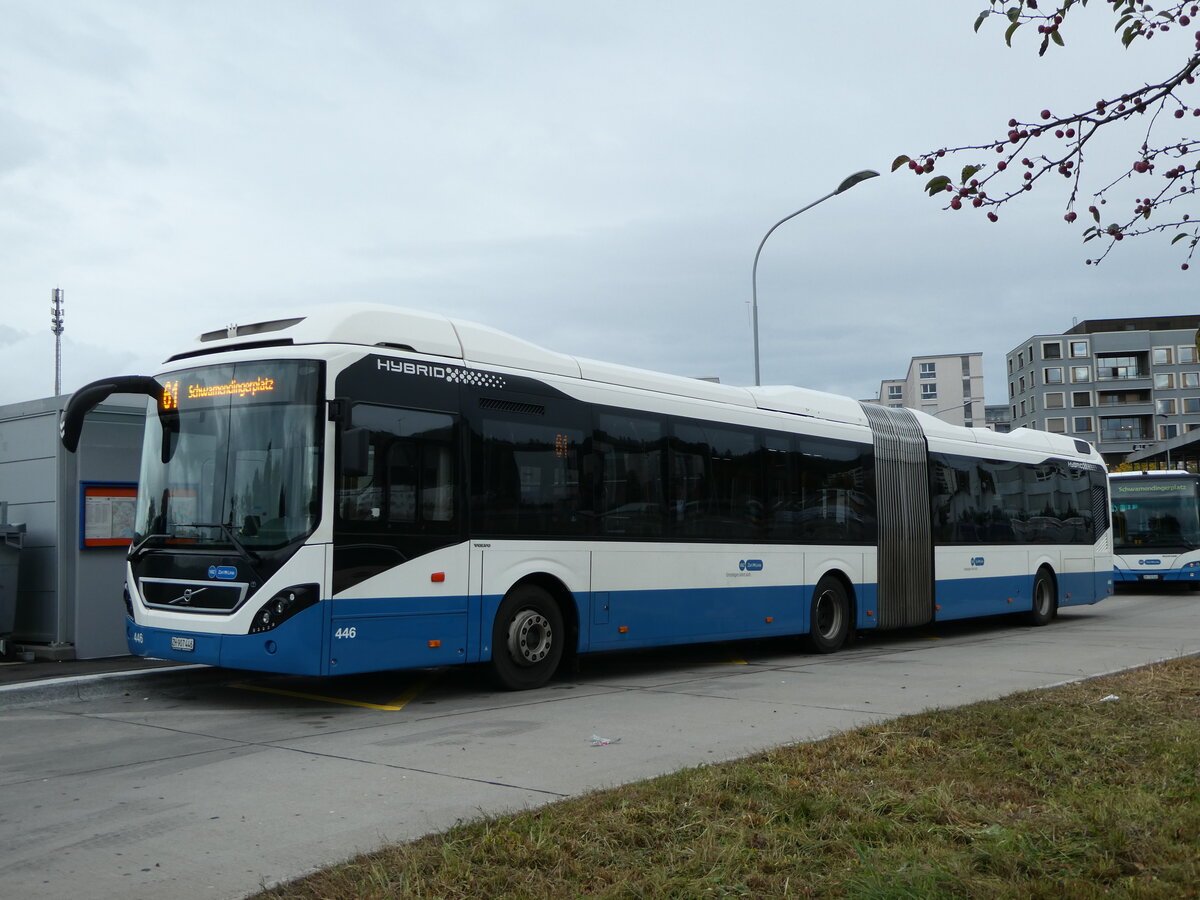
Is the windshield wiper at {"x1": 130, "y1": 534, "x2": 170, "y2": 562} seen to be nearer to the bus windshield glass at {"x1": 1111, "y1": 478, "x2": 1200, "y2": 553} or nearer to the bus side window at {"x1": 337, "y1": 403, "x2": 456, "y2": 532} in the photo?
the bus side window at {"x1": 337, "y1": 403, "x2": 456, "y2": 532}

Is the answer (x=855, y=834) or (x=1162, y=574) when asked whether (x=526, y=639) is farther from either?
(x=1162, y=574)

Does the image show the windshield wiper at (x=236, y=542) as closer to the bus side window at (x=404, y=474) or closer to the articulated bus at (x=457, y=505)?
the articulated bus at (x=457, y=505)

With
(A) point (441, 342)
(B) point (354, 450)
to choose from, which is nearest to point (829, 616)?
(A) point (441, 342)

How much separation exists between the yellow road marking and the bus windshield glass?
973 inches

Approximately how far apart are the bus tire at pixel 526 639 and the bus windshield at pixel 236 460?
2.32 m

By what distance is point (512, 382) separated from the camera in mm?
10992

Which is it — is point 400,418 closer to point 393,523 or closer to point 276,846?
point 393,523

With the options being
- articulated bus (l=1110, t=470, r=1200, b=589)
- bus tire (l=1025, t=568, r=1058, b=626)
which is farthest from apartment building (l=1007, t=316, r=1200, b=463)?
bus tire (l=1025, t=568, r=1058, b=626)

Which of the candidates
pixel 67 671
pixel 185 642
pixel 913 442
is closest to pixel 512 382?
Answer: pixel 185 642

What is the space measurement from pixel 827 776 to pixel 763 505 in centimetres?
763

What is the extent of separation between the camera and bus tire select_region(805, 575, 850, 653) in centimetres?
1488

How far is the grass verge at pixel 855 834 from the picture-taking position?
458 centimetres

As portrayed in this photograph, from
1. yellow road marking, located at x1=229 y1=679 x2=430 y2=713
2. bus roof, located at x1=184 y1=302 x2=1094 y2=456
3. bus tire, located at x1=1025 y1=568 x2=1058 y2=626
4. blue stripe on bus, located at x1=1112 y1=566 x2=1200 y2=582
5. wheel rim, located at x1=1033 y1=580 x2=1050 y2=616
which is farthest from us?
blue stripe on bus, located at x1=1112 y1=566 x2=1200 y2=582

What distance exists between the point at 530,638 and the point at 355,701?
5.57 ft
